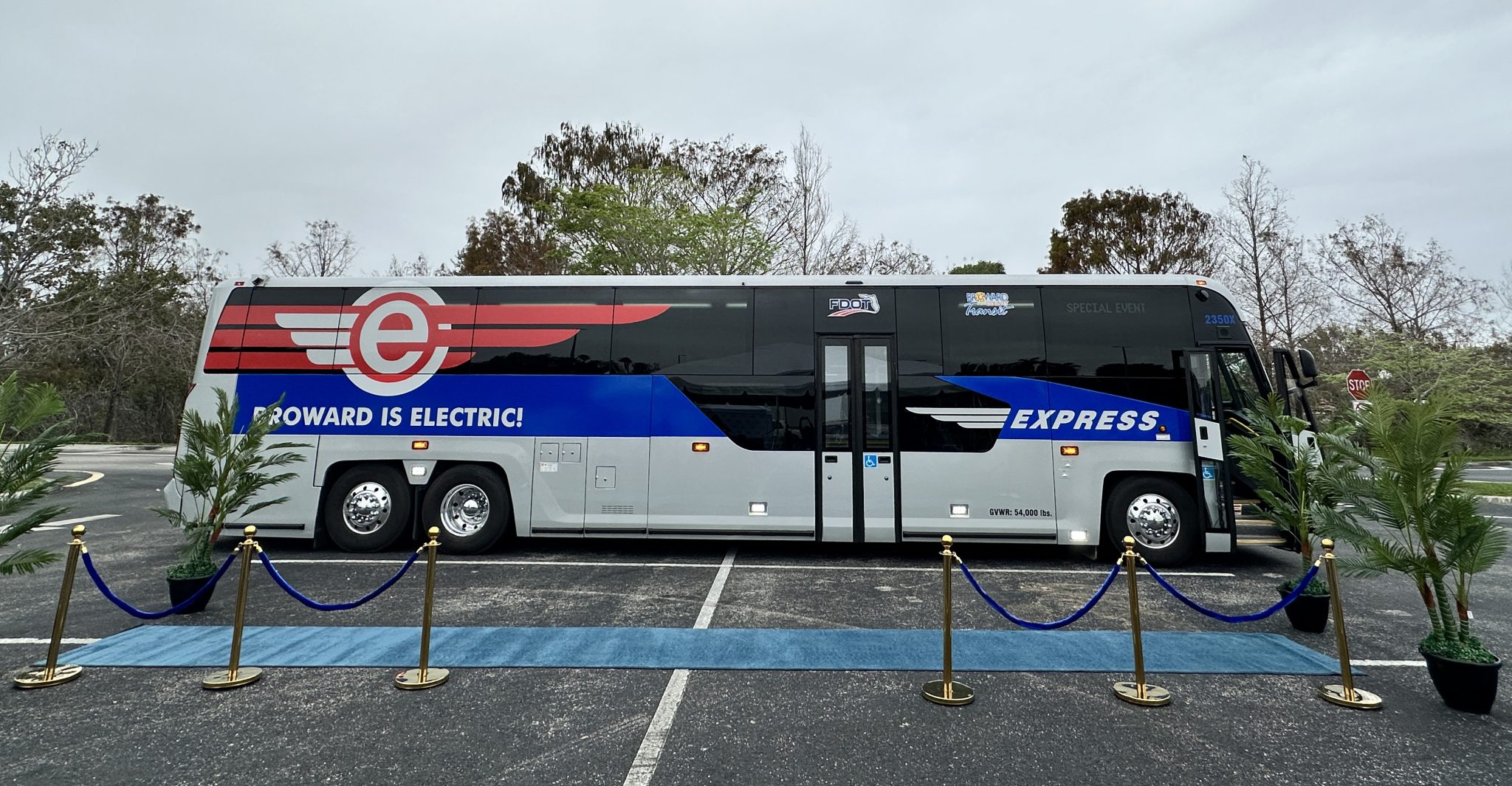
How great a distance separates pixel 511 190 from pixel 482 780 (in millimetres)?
31827

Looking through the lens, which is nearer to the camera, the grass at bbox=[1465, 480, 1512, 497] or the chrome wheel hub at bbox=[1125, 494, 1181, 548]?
the chrome wheel hub at bbox=[1125, 494, 1181, 548]

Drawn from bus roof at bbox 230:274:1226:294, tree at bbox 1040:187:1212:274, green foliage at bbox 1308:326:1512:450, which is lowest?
bus roof at bbox 230:274:1226:294

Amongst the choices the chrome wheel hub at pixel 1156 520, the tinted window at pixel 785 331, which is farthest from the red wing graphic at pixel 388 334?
the chrome wheel hub at pixel 1156 520

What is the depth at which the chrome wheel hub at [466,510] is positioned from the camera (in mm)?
Answer: 7898

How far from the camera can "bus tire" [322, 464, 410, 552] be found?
785 centimetres

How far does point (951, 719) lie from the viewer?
368 centimetres

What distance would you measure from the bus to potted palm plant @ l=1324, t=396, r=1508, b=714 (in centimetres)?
294

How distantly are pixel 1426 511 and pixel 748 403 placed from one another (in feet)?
18.6

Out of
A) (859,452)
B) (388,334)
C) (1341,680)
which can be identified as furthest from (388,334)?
(1341,680)

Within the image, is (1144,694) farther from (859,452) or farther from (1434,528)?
(859,452)

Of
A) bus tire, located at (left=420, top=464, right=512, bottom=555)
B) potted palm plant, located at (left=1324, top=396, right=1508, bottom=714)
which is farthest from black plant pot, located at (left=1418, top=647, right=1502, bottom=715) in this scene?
bus tire, located at (left=420, top=464, right=512, bottom=555)

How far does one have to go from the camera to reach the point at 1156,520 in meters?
7.30

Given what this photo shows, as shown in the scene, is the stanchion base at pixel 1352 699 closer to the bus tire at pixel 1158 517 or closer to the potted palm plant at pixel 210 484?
the bus tire at pixel 1158 517

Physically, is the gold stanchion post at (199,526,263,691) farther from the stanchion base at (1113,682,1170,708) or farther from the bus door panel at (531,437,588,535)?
the stanchion base at (1113,682,1170,708)
